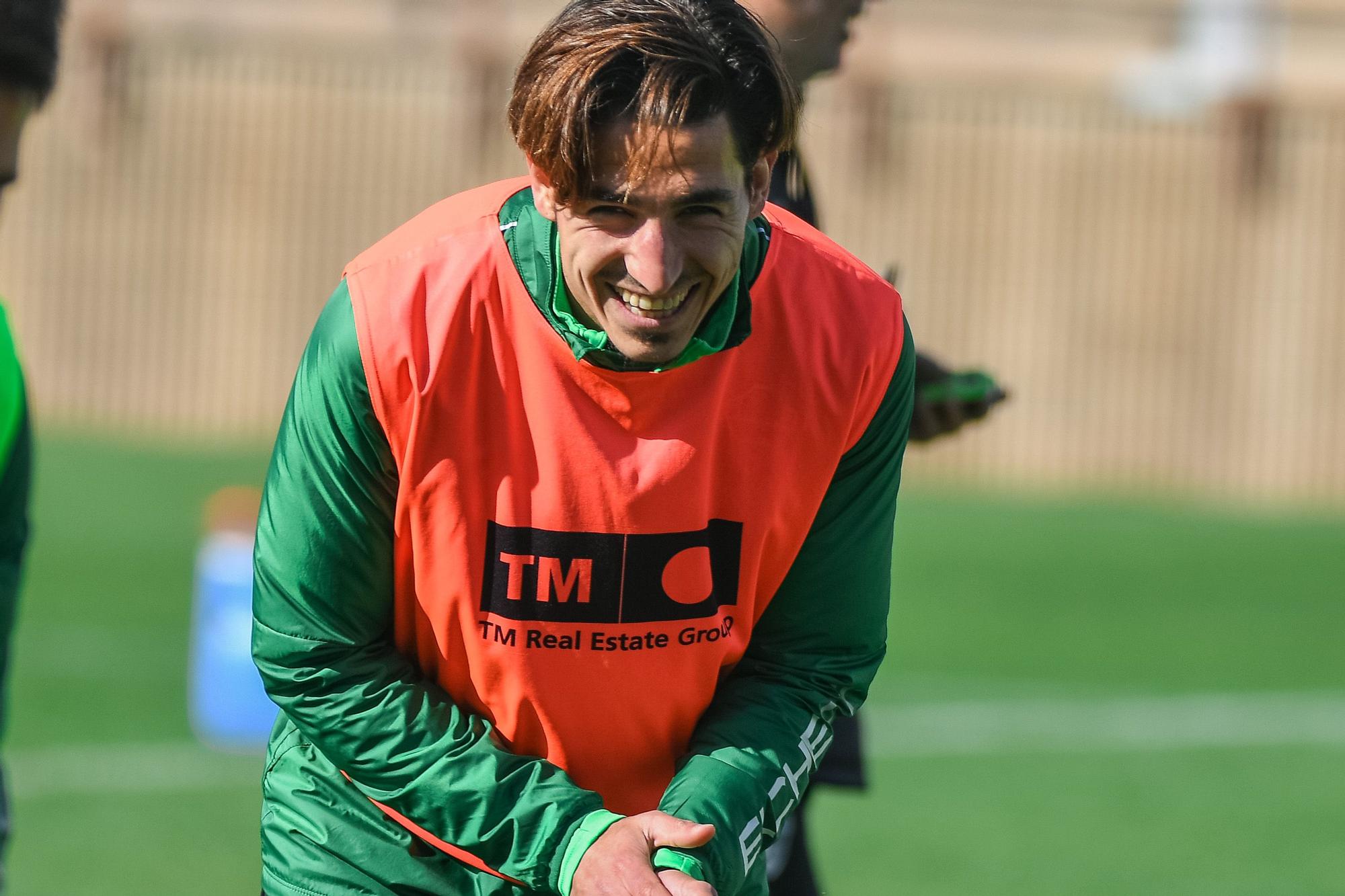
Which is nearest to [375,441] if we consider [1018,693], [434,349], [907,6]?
[434,349]

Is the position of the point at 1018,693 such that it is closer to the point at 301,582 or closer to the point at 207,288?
the point at 301,582

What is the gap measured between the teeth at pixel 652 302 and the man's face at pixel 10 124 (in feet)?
3.72

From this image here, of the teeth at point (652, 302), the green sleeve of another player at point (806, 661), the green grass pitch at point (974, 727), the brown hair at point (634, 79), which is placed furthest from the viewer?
the green grass pitch at point (974, 727)

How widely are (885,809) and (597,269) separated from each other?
5.40 metres

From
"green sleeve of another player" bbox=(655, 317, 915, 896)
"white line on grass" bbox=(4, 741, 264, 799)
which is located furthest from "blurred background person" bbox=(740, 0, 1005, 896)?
"white line on grass" bbox=(4, 741, 264, 799)

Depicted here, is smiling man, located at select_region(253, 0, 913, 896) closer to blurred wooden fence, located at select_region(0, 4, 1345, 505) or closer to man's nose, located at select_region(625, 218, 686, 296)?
man's nose, located at select_region(625, 218, 686, 296)

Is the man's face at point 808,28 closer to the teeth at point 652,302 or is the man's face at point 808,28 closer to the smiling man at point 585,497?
the smiling man at point 585,497

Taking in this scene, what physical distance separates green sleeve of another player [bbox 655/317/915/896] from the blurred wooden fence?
15468mm

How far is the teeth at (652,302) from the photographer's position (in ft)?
8.82

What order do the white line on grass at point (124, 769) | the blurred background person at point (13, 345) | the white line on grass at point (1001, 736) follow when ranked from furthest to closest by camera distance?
the white line on grass at point (1001, 736), the white line on grass at point (124, 769), the blurred background person at point (13, 345)

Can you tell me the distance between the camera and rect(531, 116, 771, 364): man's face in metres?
2.61

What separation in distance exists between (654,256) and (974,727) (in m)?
6.82

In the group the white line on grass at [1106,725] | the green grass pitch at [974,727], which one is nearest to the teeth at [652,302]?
the green grass pitch at [974,727]

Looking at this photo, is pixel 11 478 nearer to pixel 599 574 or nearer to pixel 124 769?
pixel 599 574
